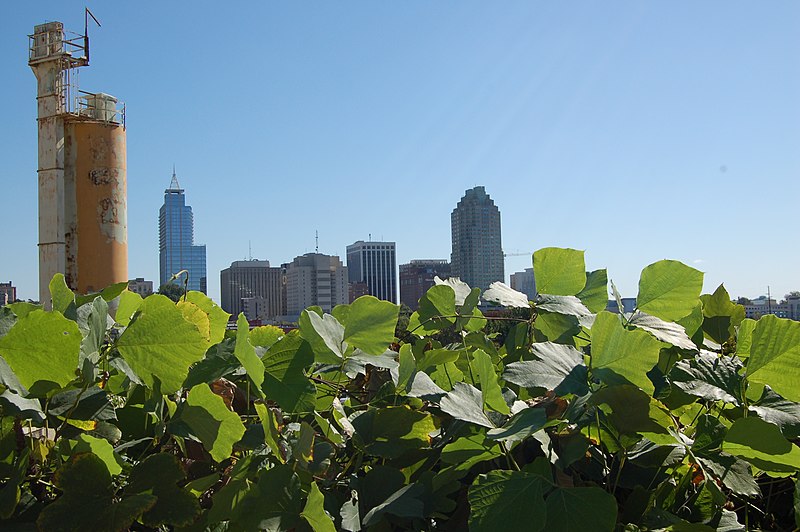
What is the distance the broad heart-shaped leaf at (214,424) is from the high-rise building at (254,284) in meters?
36.3

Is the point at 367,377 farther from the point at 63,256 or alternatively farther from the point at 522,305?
the point at 63,256

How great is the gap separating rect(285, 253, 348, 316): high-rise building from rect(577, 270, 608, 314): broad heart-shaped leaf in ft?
113

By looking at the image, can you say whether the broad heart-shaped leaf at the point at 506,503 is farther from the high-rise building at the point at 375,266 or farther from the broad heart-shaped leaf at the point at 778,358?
the high-rise building at the point at 375,266

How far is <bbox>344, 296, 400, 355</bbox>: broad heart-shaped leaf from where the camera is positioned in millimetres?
249

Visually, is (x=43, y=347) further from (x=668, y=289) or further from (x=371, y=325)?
(x=668, y=289)

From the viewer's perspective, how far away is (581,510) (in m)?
0.17

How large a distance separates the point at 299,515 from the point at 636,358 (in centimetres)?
10

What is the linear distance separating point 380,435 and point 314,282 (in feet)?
119

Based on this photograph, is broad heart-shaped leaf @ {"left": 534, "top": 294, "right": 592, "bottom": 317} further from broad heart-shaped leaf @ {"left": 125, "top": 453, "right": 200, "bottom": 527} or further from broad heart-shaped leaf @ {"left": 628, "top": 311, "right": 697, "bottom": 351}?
broad heart-shaped leaf @ {"left": 125, "top": 453, "right": 200, "bottom": 527}

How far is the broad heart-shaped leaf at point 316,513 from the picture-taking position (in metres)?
0.17

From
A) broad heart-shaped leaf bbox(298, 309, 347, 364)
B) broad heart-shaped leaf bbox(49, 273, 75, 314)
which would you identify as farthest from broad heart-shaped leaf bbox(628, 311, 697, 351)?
broad heart-shaped leaf bbox(49, 273, 75, 314)

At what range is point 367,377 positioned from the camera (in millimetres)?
305

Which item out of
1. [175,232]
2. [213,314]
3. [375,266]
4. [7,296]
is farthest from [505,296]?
[175,232]

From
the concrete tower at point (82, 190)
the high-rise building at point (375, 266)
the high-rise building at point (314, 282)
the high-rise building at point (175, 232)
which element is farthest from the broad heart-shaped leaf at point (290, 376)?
the high-rise building at point (175, 232)
